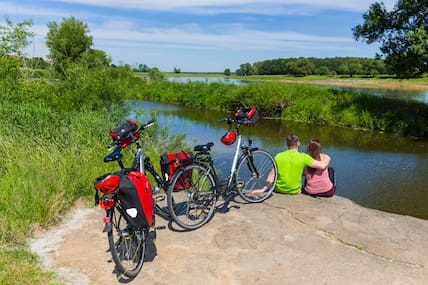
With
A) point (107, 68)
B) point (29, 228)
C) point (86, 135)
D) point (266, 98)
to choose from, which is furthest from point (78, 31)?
point (29, 228)

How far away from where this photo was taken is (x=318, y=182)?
20.3ft

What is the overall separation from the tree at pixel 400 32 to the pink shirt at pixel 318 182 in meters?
13.6

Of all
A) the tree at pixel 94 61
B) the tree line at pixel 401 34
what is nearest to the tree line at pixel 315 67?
the tree line at pixel 401 34

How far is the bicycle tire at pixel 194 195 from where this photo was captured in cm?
448

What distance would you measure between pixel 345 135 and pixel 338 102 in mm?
4504

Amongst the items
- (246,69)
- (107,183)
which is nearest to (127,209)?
(107,183)

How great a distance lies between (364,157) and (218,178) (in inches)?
425

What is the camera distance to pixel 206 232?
461cm

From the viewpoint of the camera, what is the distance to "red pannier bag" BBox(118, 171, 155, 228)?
3391mm

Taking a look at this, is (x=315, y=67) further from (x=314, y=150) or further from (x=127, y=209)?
(x=127, y=209)

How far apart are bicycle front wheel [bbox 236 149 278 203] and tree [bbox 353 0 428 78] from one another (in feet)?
46.8

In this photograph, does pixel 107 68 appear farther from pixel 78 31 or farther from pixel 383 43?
pixel 78 31

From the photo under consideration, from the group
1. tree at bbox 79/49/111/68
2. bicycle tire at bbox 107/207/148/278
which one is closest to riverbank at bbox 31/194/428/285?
bicycle tire at bbox 107/207/148/278

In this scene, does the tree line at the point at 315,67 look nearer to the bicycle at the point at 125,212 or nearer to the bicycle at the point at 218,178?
the bicycle at the point at 218,178
